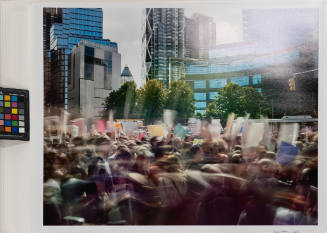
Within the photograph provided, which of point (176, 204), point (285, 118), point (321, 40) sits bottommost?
point (176, 204)

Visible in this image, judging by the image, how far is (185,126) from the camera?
82.7 inches

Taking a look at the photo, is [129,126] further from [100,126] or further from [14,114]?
[14,114]

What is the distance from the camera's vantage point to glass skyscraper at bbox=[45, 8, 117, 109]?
6.84ft

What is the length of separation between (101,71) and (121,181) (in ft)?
2.45

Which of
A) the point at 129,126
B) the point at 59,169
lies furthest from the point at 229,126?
the point at 59,169

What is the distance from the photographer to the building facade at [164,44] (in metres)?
2.12

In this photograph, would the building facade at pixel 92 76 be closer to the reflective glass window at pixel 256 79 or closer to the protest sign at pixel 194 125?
the protest sign at pixel 194 125

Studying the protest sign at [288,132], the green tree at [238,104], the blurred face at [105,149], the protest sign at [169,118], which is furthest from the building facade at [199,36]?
the blurred face at [105,149]

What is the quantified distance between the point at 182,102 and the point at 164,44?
1.40 ft

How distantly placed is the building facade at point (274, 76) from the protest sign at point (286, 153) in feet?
0.67

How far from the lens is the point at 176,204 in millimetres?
2090

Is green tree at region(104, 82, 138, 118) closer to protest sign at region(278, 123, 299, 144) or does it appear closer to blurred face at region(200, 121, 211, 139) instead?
blurred face at region(200, 121, 211, 139)

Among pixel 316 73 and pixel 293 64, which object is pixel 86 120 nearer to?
pixel 293 64

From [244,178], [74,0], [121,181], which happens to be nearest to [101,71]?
[74,0]
